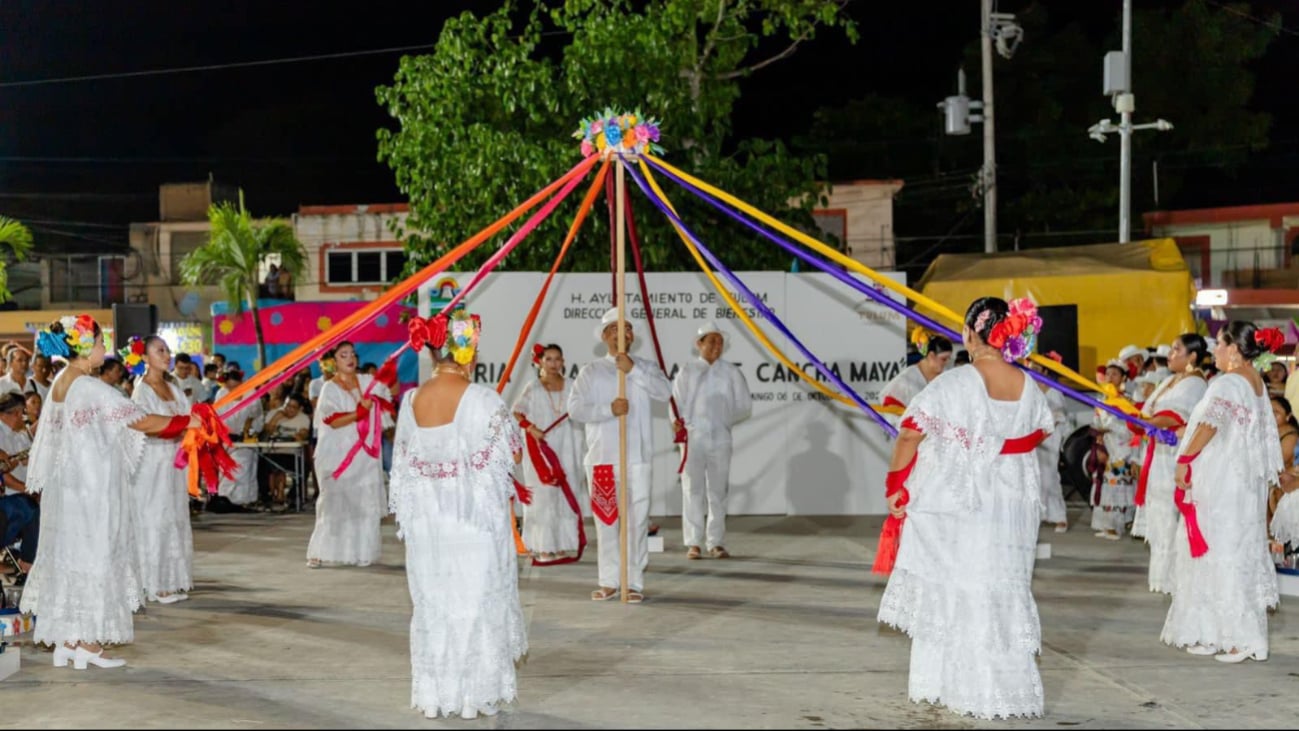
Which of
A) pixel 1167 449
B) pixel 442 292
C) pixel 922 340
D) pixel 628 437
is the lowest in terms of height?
pixel 1167 449

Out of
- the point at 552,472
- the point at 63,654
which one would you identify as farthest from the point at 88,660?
the point at 552,472

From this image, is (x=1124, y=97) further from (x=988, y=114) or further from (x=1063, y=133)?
(x=1063, y=133)

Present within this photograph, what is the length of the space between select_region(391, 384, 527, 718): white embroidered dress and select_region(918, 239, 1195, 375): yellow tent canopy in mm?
12519

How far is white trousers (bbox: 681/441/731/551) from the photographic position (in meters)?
12.7

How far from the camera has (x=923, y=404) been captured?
6.74 metres

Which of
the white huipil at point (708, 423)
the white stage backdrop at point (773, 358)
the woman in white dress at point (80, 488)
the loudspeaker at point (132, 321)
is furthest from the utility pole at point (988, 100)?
the woman in white dress at point (80, 488)

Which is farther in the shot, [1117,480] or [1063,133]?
[1063,133]

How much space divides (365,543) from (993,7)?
1691cm

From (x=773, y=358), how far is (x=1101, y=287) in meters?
5.21

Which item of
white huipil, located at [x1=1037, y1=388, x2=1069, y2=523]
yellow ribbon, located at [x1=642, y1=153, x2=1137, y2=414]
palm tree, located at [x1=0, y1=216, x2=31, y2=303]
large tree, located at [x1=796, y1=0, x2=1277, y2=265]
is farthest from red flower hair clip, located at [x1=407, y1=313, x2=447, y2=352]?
large tree, located at [x1=796, y1=0, x2=1277, y2=265]

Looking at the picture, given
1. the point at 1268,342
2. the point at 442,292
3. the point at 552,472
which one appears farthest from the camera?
the point at 442,292

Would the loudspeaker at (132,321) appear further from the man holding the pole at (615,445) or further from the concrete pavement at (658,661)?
the man holding the pole at (615,445)

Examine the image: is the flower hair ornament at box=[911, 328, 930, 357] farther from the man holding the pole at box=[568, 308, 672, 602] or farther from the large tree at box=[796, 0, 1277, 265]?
the large tree at box=[796, 0, 1277, 265]

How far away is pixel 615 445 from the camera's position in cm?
1065
